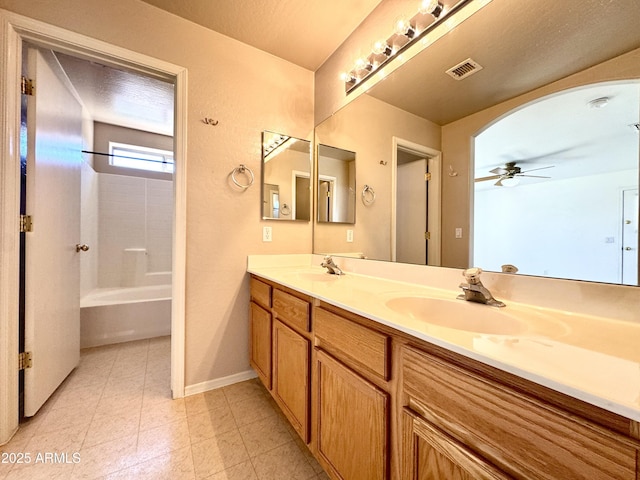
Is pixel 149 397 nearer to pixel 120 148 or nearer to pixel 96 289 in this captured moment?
pixel 96 289

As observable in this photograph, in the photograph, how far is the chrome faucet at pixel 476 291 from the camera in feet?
2.88

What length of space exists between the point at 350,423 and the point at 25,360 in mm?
1761

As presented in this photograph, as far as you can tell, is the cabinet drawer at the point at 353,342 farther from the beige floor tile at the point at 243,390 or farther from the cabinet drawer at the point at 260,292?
the beige floor tile at the point at 243,390

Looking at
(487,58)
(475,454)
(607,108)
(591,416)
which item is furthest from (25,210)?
(607,108)

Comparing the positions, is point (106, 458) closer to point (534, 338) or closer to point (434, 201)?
point (534, 338)

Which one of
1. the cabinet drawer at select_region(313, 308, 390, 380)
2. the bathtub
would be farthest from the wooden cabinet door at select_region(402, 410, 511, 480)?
the bathtub

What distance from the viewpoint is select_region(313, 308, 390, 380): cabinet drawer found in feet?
2.39

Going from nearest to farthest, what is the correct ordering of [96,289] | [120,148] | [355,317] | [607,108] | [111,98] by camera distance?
[607,108]
[355,317]
[111,98]
[96,289]
[120,148]

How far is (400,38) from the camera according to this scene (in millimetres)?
1326

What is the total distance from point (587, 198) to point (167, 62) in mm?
2139

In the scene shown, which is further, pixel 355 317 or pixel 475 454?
pixel 355 317

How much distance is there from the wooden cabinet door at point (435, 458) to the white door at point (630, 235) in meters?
0.66

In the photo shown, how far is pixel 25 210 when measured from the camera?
1336 millimetres

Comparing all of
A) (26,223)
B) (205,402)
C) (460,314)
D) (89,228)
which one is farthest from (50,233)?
(460,314)
